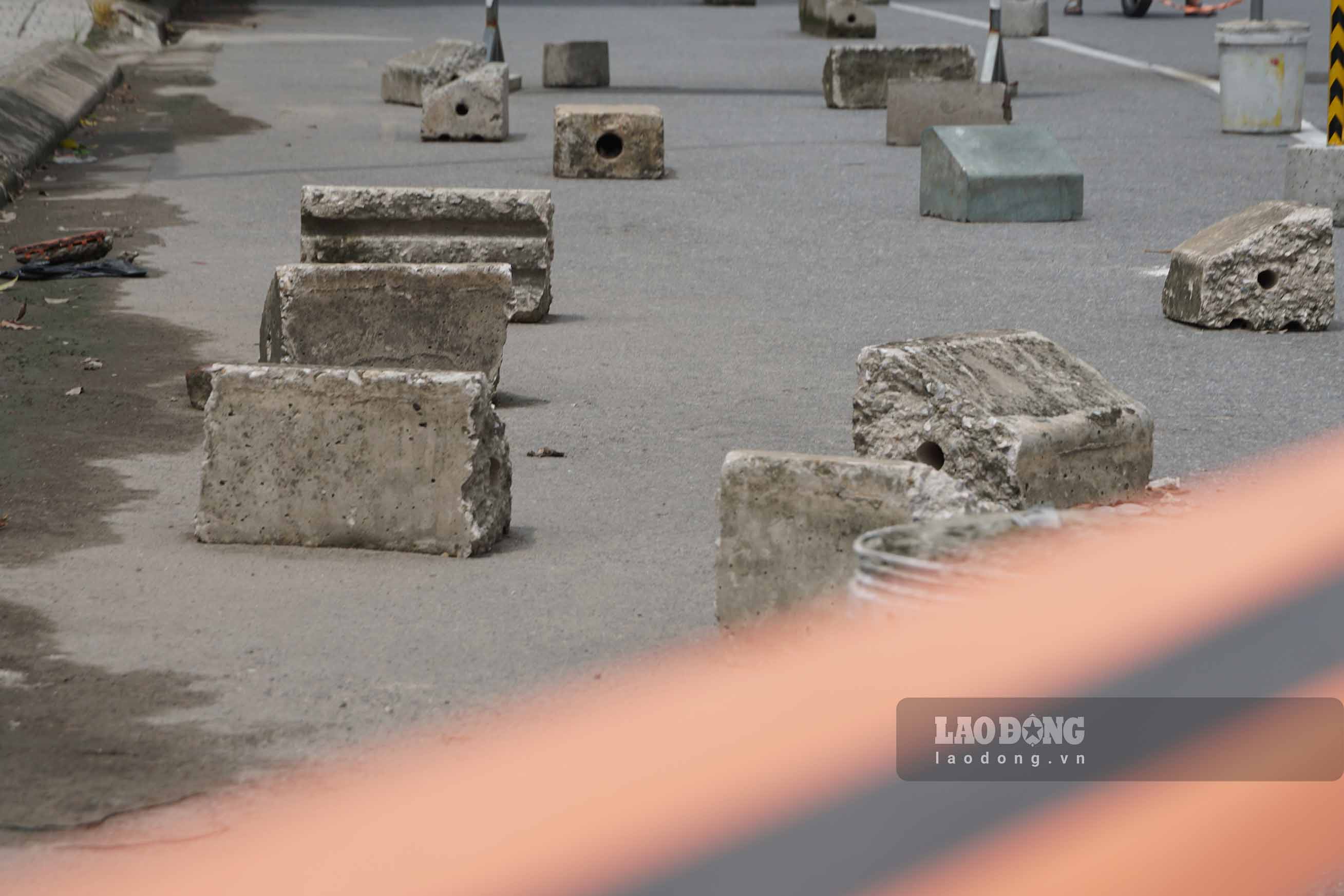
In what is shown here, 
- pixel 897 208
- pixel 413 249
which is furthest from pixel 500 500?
pixel 897 208

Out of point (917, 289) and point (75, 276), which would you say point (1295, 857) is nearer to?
point (917, 289)

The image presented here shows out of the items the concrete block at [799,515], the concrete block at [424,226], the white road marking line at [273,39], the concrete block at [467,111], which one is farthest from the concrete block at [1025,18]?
the concrete block at [799,515]

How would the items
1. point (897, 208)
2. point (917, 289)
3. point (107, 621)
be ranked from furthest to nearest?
point (897, 208) → point (917, 289) → point (107, 621)

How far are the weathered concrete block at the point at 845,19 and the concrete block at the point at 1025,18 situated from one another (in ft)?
5.79

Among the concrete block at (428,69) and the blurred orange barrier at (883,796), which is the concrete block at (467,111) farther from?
the blurred orange barrier at (883,796)

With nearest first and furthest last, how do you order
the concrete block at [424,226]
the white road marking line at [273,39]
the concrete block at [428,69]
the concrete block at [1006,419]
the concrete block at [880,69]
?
the concrete block at [1006,419] < the concrete block at [424,226] < the concrete block at [880,69] < the concrete block at [428,69] < the white road marking line at [273,39]

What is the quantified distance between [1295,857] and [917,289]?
244 inches

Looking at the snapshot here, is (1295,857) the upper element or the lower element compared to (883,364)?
lower

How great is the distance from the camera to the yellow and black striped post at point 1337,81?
1310 centimetres

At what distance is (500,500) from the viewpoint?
5.08m

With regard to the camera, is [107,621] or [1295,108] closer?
[107,621]

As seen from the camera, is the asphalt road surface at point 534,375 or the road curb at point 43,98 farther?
the road curb at point 43,98

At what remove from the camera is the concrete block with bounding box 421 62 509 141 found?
15227 millimetres

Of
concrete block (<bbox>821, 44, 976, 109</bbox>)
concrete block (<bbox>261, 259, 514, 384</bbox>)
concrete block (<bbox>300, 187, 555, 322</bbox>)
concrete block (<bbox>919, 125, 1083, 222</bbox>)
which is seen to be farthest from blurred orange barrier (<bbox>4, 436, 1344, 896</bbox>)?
concrete block (<bbox>821, 44, 976, 109</bbox>)
